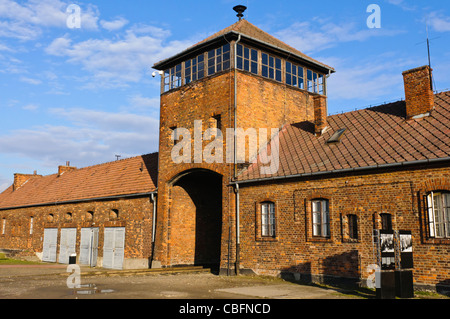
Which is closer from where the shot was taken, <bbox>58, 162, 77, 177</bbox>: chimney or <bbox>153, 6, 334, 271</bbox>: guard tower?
<bbox>153, 6, 334, 271</bbox>: guard tower

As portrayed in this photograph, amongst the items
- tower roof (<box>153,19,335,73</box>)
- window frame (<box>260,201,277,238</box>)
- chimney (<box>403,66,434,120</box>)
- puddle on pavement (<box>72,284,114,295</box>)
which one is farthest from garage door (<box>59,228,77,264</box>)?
chimney (<box>403,66,434,120</box>)

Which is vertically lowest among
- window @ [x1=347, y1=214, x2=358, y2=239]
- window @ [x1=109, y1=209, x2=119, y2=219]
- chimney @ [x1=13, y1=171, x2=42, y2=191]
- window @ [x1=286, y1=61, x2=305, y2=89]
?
window @ [x1=347, y1=214, x2=358, y2=239]

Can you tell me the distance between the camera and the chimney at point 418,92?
15.5 m

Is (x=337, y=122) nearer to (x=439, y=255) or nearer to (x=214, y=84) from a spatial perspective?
(x=214, y=84)

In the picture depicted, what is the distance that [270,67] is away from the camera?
21.0 meters

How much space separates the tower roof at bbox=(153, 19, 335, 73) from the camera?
770 inches

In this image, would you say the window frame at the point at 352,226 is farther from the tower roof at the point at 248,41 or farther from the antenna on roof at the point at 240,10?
the antenna on roof at the point at 240,10

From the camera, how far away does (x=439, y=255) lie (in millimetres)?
12336

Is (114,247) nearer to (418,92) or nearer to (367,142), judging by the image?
(367,142)

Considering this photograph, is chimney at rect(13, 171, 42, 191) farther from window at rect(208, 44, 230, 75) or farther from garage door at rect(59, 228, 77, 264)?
window at rect(208, 44, 230, 75)

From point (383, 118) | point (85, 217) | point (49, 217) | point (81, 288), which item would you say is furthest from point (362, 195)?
point (49, 217)

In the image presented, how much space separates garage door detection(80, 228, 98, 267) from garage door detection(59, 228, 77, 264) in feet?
3.70

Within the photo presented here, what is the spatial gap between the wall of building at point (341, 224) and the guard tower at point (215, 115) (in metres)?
1.23

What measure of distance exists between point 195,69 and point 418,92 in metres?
10.4
